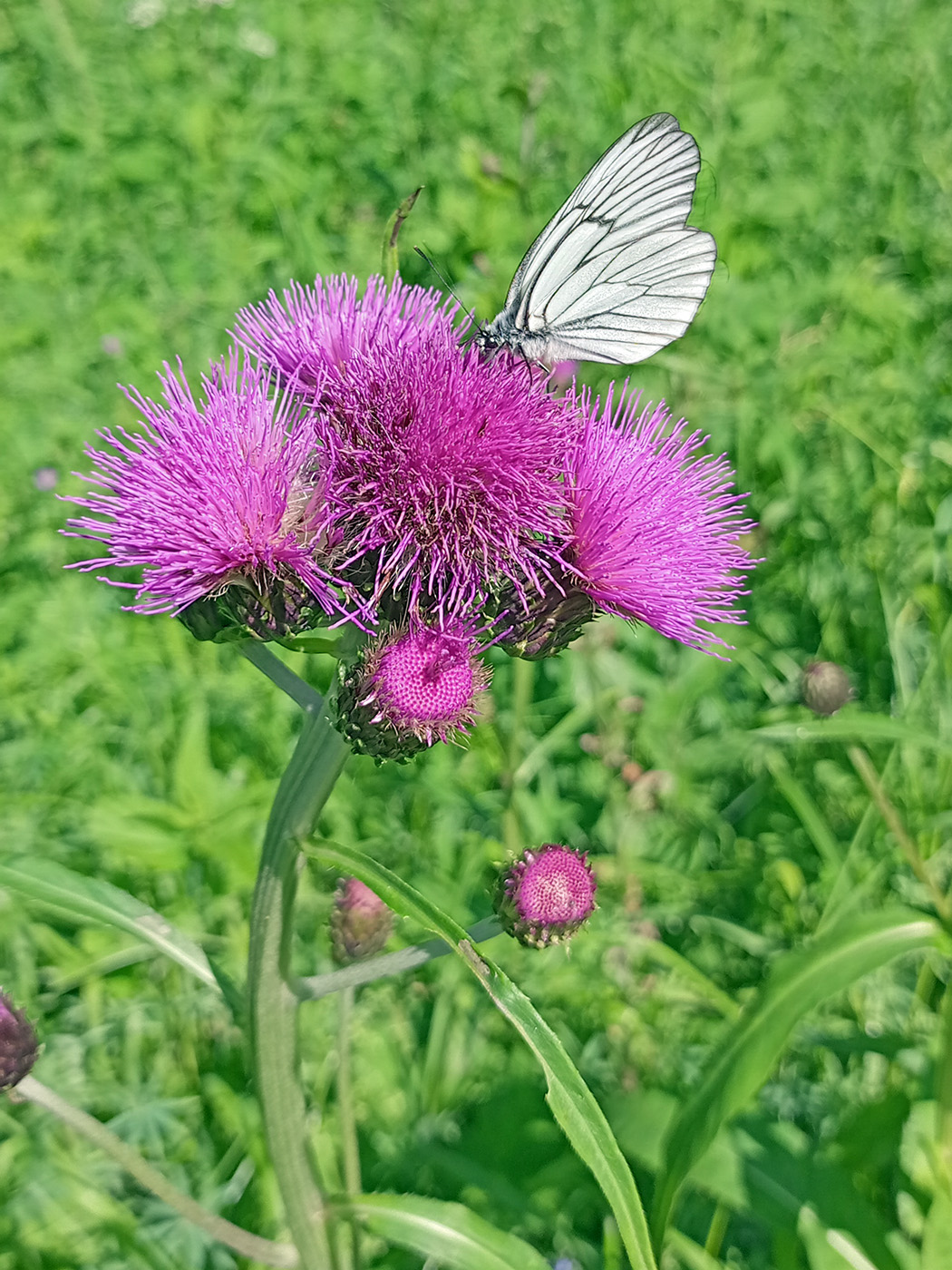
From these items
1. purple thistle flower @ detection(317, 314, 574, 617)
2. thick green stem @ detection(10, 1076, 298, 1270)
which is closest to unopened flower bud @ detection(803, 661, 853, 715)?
purple thistle flower @ detection(317, 314, 574, 617)

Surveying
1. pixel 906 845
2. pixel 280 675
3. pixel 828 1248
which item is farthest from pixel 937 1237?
pixel 280 675

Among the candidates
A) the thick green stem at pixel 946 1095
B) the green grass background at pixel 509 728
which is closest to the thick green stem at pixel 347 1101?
the green grass background at pixel 509 728

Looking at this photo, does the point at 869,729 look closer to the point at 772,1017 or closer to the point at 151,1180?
the point at 772,1017

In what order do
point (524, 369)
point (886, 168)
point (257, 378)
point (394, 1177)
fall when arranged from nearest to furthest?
point (257, 378) → point (524, 369) → point (394, 1177) → point (886, 168)

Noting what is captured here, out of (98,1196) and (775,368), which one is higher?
(775,368)

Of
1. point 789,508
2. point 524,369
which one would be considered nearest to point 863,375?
point 789,508

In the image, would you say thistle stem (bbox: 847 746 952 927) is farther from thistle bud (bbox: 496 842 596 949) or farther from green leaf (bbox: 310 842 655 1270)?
green leaf (bbox: 310 842 655 1270)

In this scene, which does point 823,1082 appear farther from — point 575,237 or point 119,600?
point 119,600
